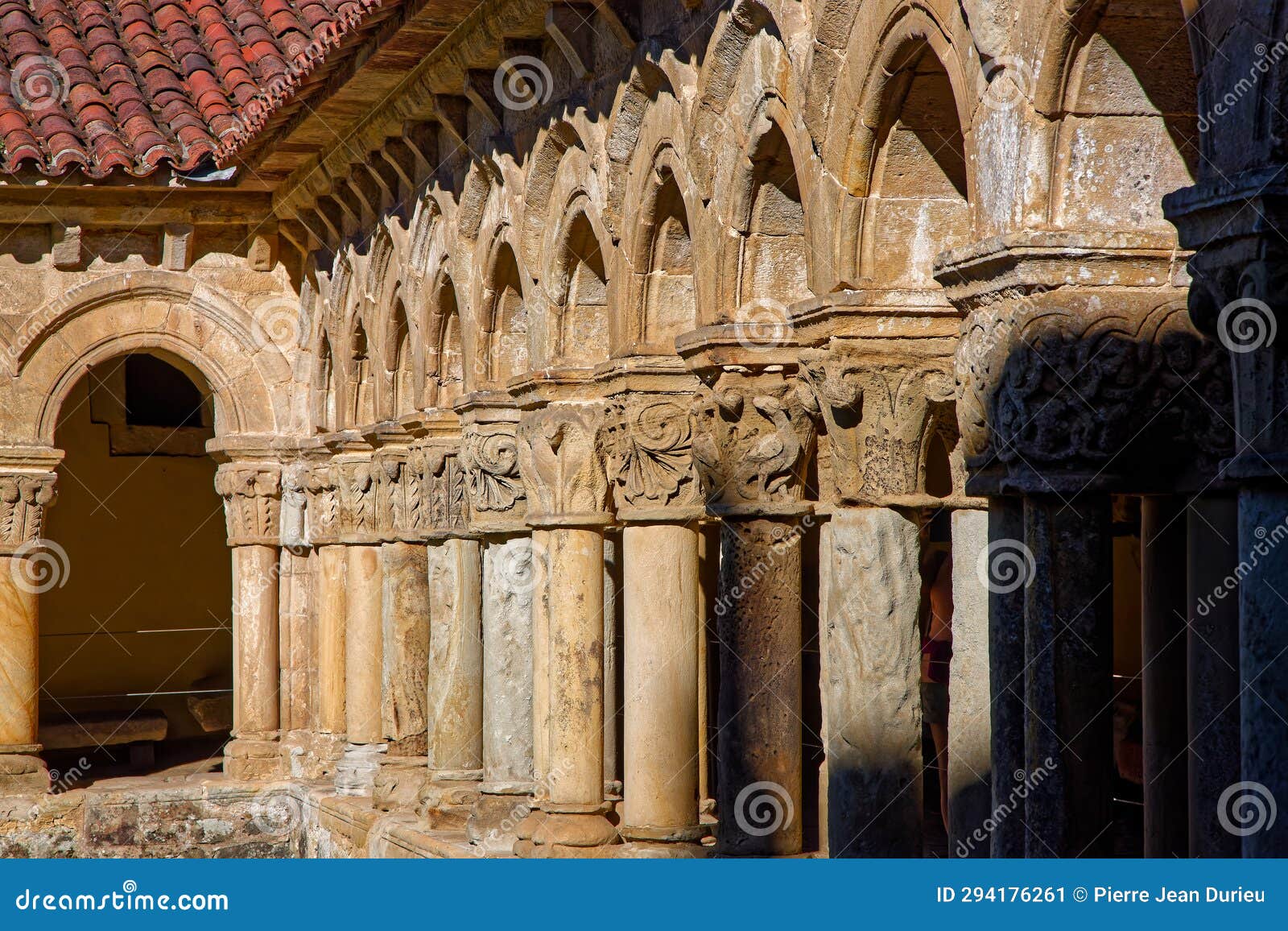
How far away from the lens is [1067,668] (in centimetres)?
455

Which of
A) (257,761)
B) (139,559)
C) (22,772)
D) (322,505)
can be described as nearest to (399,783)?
(322,505)

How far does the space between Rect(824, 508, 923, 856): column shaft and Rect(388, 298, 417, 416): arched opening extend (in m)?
6.03

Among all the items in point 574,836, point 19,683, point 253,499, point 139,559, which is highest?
point 253,499

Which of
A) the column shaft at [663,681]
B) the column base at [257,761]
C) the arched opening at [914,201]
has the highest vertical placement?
the arched opening at [914,201]

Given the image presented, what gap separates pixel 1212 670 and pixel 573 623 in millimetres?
4522

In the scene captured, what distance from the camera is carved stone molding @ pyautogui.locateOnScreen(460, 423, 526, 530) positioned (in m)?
9.52

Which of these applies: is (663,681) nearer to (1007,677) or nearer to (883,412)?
(883,412)

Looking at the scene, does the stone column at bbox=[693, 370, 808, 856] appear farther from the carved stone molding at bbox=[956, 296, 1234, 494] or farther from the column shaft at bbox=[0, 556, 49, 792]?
the column shaft at bbox=[0, 556, 49, 792]

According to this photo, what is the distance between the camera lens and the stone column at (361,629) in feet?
39.3

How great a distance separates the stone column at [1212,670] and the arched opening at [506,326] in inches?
218

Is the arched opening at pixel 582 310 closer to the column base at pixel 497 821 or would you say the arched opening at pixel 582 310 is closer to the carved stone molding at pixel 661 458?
the carved stone molding at pixel 661 458

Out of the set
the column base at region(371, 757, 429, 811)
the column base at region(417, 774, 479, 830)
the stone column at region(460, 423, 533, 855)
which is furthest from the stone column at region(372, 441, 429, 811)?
the stone column at region(460, 423, 533, 855)

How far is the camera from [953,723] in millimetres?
5594

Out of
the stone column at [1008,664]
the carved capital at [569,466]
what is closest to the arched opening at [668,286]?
the carved capital at [569,466]
